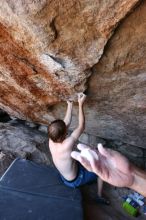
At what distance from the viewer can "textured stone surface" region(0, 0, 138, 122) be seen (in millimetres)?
1896

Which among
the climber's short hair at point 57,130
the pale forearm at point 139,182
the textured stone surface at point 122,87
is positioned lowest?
the pale forearm at point 139,182

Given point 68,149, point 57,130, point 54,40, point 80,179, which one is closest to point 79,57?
point 54,40

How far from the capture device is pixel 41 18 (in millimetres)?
2004

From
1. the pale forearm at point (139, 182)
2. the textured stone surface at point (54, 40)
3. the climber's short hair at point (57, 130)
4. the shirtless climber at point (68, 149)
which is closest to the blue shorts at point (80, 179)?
the shirtless climber at point (68, 149)

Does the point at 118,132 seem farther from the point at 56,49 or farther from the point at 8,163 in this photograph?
the point at 56,49

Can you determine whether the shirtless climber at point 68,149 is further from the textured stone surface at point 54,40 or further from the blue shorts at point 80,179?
the textured stone surface at point 54,40

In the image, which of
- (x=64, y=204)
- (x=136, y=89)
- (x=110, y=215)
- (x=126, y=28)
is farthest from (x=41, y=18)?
(x=110, y=215)

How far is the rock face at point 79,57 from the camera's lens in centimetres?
193

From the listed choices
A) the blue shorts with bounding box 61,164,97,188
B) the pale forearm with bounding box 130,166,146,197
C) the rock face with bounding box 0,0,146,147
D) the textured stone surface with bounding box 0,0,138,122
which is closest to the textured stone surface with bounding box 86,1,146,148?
the rock face with bounding box 0,0,146,147

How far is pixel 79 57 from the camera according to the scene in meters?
2.36

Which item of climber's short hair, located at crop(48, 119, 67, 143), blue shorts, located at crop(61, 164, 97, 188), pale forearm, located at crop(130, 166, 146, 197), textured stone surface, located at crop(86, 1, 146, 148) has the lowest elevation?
blue shorts, located at crop(61, 164, 97, 188)

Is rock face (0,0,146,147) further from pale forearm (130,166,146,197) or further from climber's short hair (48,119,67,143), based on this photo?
pale forearm (130,166,146,197)

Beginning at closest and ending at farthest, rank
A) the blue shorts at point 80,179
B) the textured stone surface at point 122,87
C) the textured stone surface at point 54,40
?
the textured stone surface at point 54,40 < the textured stone surface at point 122,87 < the blue shorts at point 80,179

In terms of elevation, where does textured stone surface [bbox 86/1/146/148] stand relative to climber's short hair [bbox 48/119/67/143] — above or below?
above
